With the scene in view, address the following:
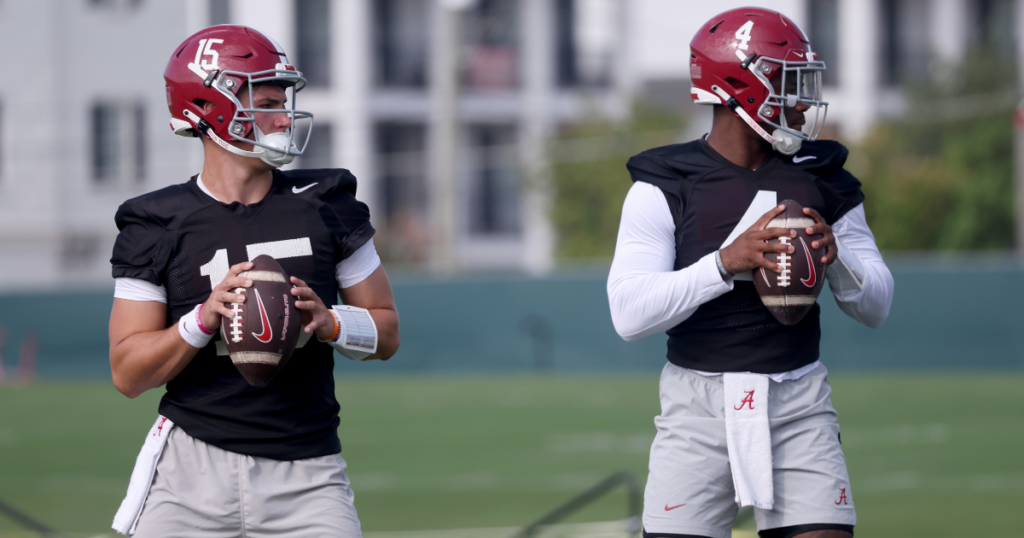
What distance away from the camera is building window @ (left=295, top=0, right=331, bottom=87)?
32.5 metres

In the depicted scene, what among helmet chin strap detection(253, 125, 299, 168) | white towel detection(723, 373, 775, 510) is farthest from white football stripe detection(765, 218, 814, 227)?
helmet chin strap detection(253, 125, 299, 168)

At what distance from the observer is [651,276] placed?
342cm

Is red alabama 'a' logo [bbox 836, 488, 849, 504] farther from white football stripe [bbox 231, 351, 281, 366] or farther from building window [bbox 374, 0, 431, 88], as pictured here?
building window [bbox 374, 0, 431, 88]

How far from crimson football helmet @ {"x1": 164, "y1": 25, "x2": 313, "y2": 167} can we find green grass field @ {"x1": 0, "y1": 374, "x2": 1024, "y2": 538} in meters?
4.81

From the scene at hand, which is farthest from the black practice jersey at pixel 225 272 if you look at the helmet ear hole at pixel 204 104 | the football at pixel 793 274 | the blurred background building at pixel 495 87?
the blurred background building at pixel 495 87

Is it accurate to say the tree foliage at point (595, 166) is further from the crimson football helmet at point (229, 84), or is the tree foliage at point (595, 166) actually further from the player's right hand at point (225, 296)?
the player's right hand at point (225, 296)

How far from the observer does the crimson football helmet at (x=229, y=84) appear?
332cm

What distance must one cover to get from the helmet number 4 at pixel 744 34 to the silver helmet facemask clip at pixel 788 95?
0.29 feet

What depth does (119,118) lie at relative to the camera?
36.3 feet

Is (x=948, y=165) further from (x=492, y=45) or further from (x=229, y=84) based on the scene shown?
(x=229, y=84)

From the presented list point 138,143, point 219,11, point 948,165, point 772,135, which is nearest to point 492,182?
point 948,165

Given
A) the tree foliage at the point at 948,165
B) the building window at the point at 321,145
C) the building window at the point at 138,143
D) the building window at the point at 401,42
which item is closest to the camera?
the building window at the point at 138,143

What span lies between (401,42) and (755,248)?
3168cm

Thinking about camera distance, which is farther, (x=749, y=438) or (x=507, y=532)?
(x=507, y=532)
